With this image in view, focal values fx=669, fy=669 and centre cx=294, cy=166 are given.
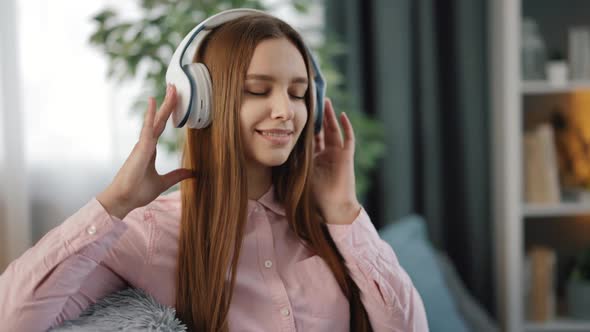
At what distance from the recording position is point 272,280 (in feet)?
3.63

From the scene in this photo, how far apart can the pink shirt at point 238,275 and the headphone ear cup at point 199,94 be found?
0.18m

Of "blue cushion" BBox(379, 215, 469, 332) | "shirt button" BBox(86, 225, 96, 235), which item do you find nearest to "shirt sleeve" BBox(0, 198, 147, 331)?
"shirt button" BBox(86, 225, 96, 235)

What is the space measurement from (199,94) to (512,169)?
5.24ft

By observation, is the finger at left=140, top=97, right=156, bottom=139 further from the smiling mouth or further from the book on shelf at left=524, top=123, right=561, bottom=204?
the book on shelf at left=524, top=123, right=561, bottom=204

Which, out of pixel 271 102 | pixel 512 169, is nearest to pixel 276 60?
pixel 271 102

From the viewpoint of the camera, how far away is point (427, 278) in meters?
1.73

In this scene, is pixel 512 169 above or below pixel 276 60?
below

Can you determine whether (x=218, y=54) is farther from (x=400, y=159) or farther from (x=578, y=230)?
(x=578, y=230)

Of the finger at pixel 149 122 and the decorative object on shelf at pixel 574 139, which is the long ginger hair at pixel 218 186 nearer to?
the finger at pixel 149 122

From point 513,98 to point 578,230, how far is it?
0.73m

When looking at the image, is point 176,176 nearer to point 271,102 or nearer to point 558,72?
point 271,102

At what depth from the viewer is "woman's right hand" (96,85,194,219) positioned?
3.20 ft

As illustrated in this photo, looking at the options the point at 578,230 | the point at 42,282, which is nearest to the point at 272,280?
the point at 42,282

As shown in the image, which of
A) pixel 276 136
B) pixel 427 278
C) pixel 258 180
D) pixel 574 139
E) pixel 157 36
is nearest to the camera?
pixel 276 136
